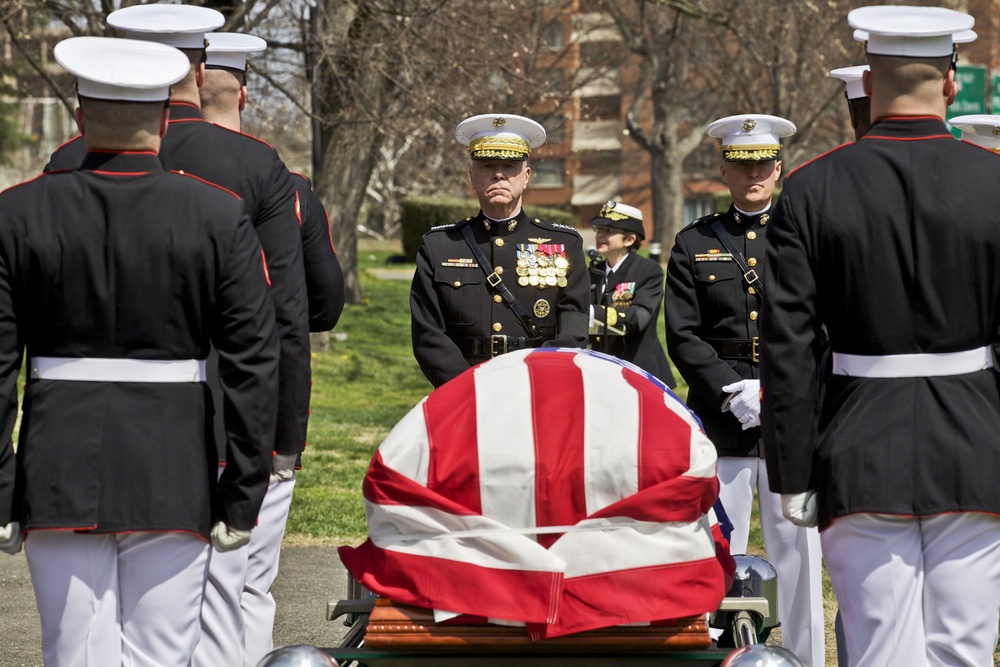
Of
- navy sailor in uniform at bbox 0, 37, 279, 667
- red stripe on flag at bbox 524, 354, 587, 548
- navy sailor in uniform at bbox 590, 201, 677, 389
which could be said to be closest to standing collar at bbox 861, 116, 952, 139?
red stripe on flag at bbox 524, 354, 587, 548

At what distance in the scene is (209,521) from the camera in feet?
12.1

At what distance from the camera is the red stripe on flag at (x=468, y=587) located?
355 centimetres

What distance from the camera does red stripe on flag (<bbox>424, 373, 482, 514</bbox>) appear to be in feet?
12.2

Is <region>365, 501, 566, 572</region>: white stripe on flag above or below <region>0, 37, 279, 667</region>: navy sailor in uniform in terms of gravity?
below

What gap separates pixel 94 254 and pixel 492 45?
46.8 ft

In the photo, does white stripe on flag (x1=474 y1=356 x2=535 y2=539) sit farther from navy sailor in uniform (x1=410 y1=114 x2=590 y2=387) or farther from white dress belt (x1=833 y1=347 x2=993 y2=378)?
navy sailor in uniform (x1=410 y1=114 x2=590 y2=387)

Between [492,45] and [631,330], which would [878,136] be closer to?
[631,330]

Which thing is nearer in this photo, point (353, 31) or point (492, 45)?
point (353, 31)

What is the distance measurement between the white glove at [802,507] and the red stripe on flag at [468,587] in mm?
709

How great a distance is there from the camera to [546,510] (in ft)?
12.1

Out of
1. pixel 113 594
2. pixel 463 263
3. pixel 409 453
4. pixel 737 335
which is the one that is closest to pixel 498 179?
pixel 463 263

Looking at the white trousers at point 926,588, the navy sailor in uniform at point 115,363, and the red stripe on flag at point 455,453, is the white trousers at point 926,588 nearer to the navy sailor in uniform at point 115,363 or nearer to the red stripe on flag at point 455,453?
the red stripe on flag at point 455,453

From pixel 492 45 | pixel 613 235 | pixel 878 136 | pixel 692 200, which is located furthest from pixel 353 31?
pixel 692 200

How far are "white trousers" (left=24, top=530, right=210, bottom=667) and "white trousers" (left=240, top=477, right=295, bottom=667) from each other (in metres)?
1.16
